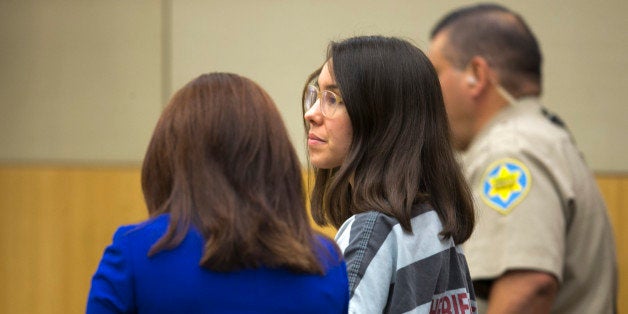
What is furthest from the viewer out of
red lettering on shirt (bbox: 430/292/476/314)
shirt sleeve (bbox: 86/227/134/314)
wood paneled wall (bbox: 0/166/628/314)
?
wood paneled wall (bbox: 0/166/628/314)

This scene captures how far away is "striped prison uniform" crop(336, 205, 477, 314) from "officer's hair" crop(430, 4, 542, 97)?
5.57 feet

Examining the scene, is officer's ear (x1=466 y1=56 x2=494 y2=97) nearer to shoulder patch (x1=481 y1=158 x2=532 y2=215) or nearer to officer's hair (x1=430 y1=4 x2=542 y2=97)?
officer's hair (x1=430 y1=4 x2=542 y2=97)

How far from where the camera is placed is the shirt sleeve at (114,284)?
1.62 m

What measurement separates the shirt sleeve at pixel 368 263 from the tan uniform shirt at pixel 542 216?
4.01 feet

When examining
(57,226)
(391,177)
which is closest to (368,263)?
(391,177)

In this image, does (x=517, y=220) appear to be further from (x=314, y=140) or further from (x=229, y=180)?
(x=229, y=180)

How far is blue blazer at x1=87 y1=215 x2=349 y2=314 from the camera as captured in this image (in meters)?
1.63

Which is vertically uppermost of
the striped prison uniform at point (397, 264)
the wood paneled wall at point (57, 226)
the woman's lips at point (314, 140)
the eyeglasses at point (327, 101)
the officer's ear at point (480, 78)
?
the eyeglasses at point (327, 101)

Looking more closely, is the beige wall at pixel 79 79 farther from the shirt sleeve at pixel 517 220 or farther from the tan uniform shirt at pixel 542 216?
the shirt sleeve at pixel 517 220

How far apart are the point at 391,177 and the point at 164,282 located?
588 mm

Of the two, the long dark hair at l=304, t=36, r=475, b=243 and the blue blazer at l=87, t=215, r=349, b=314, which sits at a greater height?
the long dark hair at l=304, t=36, r=475, b=243

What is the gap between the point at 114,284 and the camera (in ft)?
5.33

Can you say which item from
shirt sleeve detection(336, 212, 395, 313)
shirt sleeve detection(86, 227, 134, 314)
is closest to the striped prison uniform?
shirt sleeve detection(336, 212, 395, 313)

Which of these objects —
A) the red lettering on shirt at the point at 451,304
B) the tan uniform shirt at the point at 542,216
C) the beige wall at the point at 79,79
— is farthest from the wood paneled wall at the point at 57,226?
the red lettering on shirt at the point at 451,304
